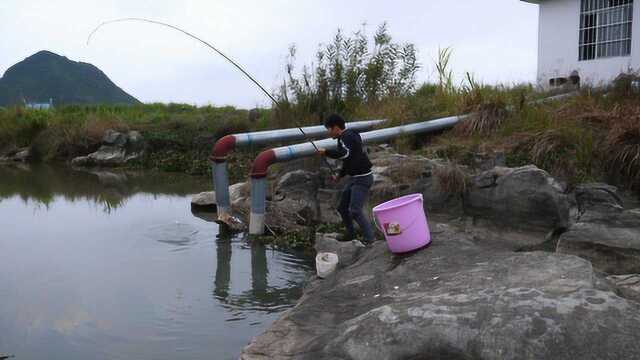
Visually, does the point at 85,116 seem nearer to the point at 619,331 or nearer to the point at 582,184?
the point at 582,184

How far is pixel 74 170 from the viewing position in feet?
55.2

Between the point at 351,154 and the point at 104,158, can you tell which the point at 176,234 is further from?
the point at 104,158

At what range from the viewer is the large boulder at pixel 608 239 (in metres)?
5.32

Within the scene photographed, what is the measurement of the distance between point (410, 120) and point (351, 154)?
397 cm

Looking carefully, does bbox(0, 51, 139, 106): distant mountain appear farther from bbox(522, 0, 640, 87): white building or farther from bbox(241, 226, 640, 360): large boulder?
bbox(241, 226, 640, 360): large boulder

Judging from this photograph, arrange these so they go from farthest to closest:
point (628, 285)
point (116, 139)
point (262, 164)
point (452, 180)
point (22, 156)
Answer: point (22, 156) < point (116, 139) < point (262, 164) < point (452, 180) < point (628, 285)

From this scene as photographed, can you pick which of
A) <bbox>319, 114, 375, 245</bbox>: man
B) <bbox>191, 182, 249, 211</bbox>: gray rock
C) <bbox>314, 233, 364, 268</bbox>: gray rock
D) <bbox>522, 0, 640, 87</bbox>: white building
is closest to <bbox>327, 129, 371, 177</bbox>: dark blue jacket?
<bbox>319, 114, 375, 245</bbox>: man

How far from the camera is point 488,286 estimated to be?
397 cm

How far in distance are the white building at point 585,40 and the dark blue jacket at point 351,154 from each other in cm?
795

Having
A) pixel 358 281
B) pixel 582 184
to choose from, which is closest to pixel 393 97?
pixel 582 184

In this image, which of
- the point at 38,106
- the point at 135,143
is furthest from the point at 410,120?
the point at 38,106

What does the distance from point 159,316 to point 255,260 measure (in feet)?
6.65

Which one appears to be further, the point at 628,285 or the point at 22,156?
the point at 22,156

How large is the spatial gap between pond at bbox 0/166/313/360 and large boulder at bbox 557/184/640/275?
266 centimetres
